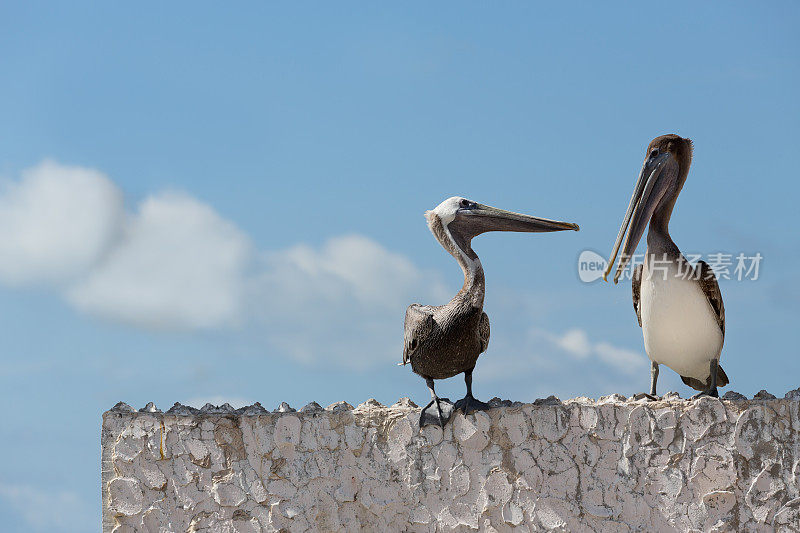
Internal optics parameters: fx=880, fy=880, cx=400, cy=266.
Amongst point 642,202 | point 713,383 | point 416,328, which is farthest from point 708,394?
point 416,328

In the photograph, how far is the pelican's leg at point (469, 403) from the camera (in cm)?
542

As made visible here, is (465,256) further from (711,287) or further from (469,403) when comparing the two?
(711,287)

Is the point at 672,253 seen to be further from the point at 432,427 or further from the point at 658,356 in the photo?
the point at 432,427

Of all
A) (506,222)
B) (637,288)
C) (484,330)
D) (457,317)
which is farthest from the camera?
(637,288)

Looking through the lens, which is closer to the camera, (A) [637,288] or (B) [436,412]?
(B) [436,412]

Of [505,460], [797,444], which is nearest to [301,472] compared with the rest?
[505,460]

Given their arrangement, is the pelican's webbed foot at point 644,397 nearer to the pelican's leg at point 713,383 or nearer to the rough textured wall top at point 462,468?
the rough textured wall top at point 462,468

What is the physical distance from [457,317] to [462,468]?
93cm

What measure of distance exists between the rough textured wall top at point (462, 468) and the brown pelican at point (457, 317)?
0.95 ft

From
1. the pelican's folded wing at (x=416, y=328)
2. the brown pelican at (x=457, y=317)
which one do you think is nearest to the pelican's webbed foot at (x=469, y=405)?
the brown pelican at (x=457, y=317)

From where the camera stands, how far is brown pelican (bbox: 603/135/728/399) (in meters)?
5.52

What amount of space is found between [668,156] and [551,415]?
1902 mm

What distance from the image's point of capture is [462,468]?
5.39 meters

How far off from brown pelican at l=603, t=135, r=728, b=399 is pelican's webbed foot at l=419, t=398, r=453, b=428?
4.14 feet
